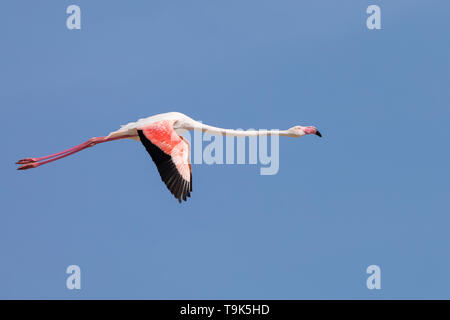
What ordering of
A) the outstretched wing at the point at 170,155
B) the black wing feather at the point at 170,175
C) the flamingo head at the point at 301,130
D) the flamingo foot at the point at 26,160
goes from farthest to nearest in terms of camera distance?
the flamingo head at the point at 301,130, the flamingo foot at the point at 26,160, the outstretched wing at the point at 170,155, the black wing feather at the point at 170,175

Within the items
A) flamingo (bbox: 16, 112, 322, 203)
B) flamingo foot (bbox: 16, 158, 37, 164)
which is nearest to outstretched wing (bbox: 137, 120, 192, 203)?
flamingo (bbox: 16, 112, 322, 203)

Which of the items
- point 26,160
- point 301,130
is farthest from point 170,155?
point 26,160

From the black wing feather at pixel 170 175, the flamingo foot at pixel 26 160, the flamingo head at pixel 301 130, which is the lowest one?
the black wing feather at pixel 170 175

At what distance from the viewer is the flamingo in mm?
25781

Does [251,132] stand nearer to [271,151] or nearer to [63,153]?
[271,151]

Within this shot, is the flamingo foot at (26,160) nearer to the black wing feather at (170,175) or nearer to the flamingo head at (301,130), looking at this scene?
the black wing feather at (170,175)

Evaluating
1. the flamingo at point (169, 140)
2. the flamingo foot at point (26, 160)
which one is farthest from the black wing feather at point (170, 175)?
the flamingo foot at point (26, 160)

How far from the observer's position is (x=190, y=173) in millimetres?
26078

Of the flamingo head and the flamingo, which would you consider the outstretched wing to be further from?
the flamingo head

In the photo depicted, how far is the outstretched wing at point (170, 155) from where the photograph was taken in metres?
25.6

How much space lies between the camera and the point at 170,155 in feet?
86.0

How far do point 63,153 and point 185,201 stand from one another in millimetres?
5131

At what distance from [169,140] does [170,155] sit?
2.00ft
